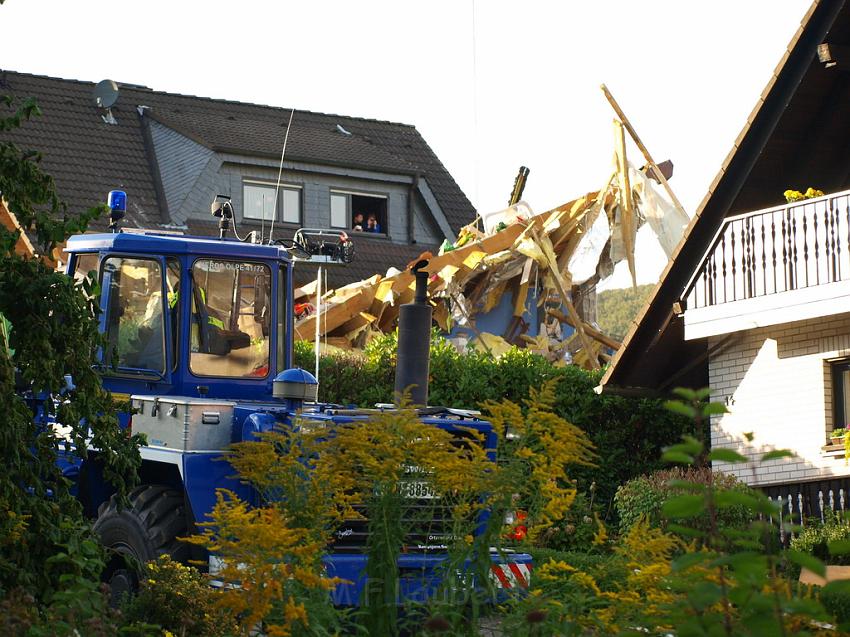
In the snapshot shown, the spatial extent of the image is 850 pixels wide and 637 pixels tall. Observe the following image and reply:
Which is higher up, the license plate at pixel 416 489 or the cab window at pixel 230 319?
the cab window at pixel 230 319

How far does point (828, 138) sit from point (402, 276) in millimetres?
9112

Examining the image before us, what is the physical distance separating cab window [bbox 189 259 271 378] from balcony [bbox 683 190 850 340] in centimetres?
826

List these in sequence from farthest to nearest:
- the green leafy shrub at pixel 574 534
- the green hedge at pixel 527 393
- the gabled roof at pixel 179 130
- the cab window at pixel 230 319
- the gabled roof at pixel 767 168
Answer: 1. the gabled roof at pixel 179 130
2. the green hedge at pixel 527 393
3. the green leafy shrub at pixel 574 534
4. the gabled roof at pixel 767 168
5. the cab window at pixel 230 319

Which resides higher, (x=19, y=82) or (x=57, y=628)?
(x=19, y=82)

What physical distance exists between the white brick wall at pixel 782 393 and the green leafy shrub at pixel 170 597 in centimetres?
1014

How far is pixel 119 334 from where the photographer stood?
13.1 metres

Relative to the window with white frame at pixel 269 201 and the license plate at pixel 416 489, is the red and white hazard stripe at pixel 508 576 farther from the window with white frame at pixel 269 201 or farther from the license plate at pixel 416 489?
the window with white frame at pixel 269 201

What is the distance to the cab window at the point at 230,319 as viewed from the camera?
13086 mm

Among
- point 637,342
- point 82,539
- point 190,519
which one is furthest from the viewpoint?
point 637,342

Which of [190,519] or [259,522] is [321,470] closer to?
[259,522]

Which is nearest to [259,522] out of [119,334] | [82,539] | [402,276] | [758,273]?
[82,539]

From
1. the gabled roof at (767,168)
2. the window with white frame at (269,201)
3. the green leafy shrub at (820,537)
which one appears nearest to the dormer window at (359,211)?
the window with white frame at (269,201)

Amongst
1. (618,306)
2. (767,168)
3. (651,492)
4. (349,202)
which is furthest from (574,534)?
(618,306)

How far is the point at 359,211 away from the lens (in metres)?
38.1
